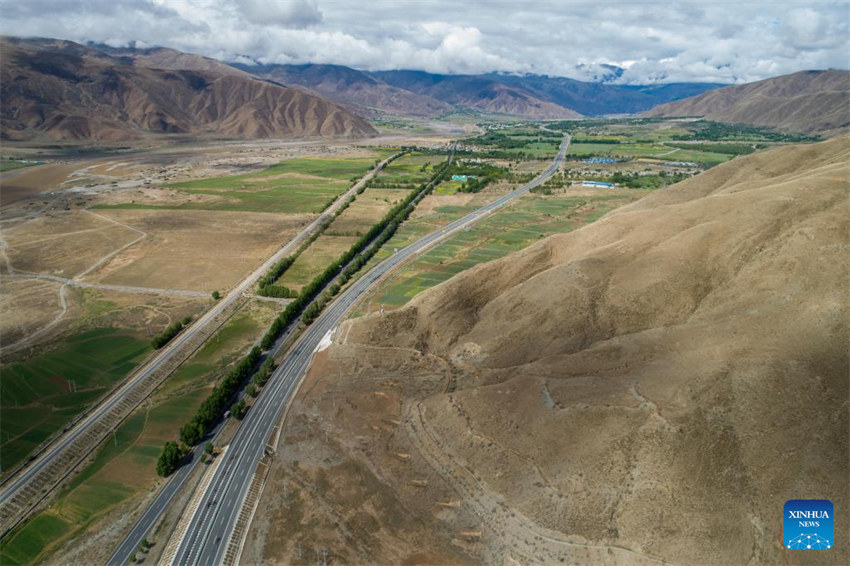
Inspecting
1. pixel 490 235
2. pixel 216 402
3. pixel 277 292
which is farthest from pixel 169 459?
pixel 490 235

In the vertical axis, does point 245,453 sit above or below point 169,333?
below

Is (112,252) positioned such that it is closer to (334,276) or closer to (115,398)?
(334,276)

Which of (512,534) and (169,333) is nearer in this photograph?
(512,534)

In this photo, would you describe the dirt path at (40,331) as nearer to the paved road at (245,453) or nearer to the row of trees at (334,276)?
the row of trees at (334,276)

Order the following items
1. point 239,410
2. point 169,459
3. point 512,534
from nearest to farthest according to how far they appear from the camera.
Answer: point 512,534
point 169,459
point 239,410

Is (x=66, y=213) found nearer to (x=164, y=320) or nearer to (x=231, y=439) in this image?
(x=164, y=320)

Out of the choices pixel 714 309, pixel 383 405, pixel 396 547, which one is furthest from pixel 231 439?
pixel 714 309

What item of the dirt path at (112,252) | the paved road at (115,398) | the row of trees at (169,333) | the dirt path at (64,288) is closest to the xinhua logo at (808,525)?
the paved road at (115,398)

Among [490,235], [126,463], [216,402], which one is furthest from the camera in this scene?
[490,235]
